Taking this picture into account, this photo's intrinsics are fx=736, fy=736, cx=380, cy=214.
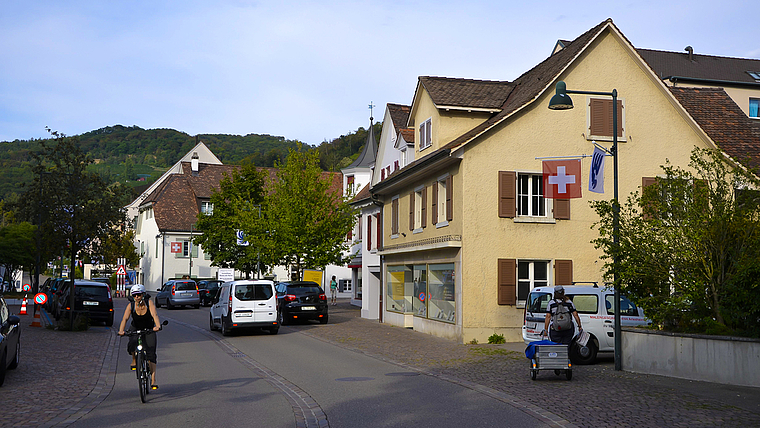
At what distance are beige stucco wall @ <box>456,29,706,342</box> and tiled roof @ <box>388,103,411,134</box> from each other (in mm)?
9165

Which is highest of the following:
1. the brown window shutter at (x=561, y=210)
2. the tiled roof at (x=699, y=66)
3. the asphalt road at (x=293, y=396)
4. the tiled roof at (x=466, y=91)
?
the tiled roof at (x=699, y=66)

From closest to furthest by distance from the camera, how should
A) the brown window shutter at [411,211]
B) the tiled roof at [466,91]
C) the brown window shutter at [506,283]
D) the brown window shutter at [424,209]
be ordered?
1. the brown window shutter at [506,283]
2. the tiled roof at [466,91]
3. the brown window shutter at [424,209]
4. the brown window shutter at [411,211]

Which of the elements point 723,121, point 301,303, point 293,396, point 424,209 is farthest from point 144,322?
point 723,121

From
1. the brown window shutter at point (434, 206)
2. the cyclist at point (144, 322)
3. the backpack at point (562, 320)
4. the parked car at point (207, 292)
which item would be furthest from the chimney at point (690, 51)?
the cyclist at point (144, 322)

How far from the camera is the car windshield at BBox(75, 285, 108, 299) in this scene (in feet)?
89.6

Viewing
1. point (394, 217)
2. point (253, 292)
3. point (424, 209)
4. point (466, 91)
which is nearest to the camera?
point (253, 292)

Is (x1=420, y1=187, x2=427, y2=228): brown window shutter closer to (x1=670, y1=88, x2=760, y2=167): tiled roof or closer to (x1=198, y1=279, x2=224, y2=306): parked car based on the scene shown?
(x1=670, y1=88, x2=760, y2=167): tiled roof

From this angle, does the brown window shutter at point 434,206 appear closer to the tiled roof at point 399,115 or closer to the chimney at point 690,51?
the tiled roof at point 399,115

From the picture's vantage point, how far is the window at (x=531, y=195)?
23203 mm

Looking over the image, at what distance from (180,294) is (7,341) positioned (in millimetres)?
33041

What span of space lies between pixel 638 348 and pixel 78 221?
18968mm

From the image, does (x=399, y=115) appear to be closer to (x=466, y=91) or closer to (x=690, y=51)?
(x=466, y=91)

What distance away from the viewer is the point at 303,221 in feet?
127

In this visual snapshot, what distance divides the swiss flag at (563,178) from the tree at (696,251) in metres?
6.03
